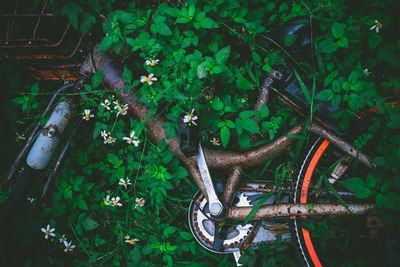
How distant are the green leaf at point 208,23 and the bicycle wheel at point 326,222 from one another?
4.75ft

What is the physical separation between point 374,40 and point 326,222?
1.70 meters

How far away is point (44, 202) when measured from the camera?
2.43 metres

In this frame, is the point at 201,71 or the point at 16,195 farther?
the point at 16,195

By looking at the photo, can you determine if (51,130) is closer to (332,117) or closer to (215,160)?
(215,160)

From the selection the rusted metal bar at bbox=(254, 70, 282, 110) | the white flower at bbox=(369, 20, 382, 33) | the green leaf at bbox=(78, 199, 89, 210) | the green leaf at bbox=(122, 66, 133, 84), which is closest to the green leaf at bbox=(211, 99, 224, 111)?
the rusted metal bar at bbox=(254, 70, 282, 110)

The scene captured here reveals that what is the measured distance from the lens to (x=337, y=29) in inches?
77.0

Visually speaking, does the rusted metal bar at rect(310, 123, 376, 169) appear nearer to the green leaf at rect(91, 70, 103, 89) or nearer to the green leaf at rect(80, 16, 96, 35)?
the green leaf at rect(91, 70, 103, 89)

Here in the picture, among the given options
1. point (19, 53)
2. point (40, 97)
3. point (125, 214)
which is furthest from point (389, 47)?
point (40, 97)

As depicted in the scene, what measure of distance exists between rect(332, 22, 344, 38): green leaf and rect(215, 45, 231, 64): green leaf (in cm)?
93

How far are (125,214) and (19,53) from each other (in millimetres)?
2094

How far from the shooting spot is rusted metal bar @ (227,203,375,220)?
1.87 meters

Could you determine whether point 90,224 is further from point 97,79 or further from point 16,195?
point 97,79

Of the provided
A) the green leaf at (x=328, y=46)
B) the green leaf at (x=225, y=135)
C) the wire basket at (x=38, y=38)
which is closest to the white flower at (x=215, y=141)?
the green leaf at (x=225, y=135)

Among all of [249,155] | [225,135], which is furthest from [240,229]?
[225,135]
